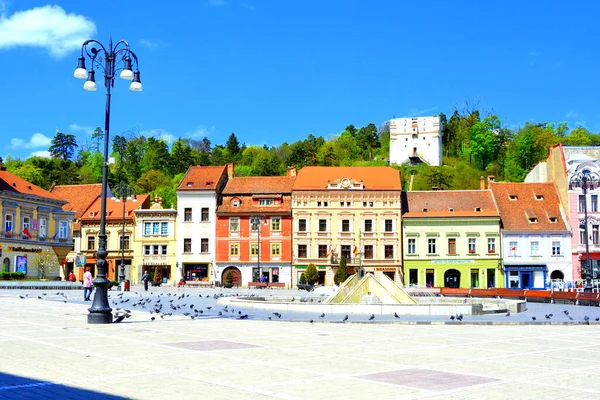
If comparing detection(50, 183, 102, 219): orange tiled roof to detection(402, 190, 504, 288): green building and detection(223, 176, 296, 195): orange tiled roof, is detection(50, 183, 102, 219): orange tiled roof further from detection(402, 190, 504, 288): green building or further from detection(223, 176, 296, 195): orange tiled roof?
detection(402, 190, 504, 288): green building

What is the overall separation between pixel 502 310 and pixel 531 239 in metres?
40.5

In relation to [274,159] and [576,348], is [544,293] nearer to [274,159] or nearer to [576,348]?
[576,348]

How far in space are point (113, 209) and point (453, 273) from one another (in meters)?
35.7

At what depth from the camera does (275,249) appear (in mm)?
67562

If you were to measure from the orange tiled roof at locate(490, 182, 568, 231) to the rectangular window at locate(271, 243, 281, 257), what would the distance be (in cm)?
2164

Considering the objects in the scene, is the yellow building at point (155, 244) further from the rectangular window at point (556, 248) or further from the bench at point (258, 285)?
the rectangular window at point (556, 248)

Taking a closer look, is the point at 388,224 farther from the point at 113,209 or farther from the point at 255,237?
the point at 113,209

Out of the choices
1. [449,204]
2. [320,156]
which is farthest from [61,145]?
[449,204]

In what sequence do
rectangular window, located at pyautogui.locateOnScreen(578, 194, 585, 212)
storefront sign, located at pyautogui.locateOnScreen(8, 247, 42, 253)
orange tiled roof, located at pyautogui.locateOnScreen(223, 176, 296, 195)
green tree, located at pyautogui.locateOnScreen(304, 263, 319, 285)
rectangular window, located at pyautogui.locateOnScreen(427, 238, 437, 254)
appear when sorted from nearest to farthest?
storefront sign, located at pyautogui.locateOnScreen(8, 247, 42, 253) < rectangular window, located at pyautogui.locateOnScreen(578, 194, 585, 212) < green tree, located at pyautogui.locateOnScreen(304, 263, 319, 285) < rectangular window, located at pyautogui.locateOnScreen(427, 238, 437, 254) < orange tiled roof, located at pyautogui.locateOnScreen(223, 176, 296, 195)

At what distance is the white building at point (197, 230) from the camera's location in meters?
68.4

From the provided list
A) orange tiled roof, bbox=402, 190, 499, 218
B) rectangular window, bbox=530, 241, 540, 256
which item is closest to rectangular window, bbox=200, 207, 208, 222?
orange tiled roof, bbox=402, 190, 499, 218

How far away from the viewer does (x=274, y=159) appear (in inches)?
4938

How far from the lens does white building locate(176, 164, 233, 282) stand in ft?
225

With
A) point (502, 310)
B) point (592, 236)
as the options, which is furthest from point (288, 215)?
point (502, 310)
